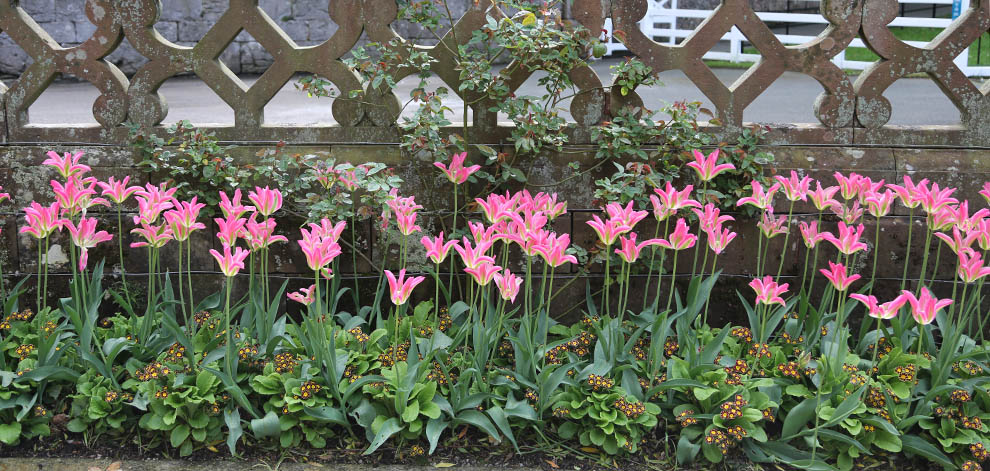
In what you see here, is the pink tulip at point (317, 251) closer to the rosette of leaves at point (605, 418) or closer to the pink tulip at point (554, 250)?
the pink tulip at point (554, 250)

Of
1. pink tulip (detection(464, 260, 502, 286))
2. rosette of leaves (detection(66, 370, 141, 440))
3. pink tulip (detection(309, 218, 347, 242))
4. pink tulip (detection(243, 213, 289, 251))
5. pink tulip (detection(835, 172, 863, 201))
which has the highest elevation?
pink tulip (detection(835, 172, 863, 201))

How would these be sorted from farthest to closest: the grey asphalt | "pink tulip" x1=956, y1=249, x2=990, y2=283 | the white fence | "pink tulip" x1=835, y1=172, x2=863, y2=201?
the white fence
the grey asphalt
"pink tulip" x1=835, y1=172, x2=863, y2=201
"pink tulip" x1=956, y1=249, x2=990, y2=283

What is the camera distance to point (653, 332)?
2.98 meters

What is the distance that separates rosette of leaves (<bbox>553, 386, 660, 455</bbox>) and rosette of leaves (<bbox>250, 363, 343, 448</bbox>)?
754mm

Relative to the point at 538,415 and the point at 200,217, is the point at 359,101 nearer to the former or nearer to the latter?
the point at 200,217

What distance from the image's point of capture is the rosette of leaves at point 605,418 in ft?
8.75

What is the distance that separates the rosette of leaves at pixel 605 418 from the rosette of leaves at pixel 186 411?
1.10 metres

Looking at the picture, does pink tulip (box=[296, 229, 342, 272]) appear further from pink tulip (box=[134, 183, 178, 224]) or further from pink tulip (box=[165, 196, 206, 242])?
pink tulip (box=[134, 183, 178, 224])

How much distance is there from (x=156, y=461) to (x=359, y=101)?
1.54 meters

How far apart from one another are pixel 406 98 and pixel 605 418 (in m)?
6.28

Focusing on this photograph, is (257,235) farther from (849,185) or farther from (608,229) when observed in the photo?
(849,185)

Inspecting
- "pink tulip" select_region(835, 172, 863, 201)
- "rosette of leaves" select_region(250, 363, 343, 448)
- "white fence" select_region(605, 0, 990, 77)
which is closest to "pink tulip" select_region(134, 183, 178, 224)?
"rosette of leaves" select_region(250, 363, 343, 448)

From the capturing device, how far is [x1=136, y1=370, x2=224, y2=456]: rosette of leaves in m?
2.67

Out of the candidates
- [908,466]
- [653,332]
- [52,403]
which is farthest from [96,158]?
[908,466]
